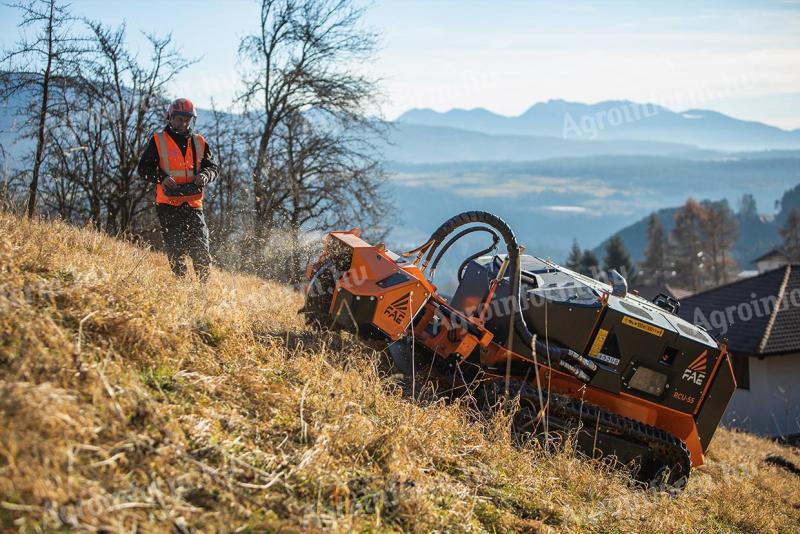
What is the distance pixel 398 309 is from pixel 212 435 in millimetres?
3055

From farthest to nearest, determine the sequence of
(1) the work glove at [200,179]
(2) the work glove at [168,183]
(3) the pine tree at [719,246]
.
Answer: (3) the pine tree at [719,246], (1) the work glove at [200,179], (2) the work glove at [168,183]

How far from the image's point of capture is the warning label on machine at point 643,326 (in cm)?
709

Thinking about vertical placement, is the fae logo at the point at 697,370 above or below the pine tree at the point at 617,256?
above

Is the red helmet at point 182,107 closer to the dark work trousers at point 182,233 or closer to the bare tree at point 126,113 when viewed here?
the dark work trousers at point 182,233

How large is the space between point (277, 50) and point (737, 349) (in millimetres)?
20498

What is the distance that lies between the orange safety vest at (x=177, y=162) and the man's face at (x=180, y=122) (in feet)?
0.41

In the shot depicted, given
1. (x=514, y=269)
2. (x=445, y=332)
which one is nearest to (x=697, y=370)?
(x=514, y=269)

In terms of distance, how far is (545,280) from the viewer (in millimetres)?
7465

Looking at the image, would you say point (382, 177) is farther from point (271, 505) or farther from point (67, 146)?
point (271, 505)

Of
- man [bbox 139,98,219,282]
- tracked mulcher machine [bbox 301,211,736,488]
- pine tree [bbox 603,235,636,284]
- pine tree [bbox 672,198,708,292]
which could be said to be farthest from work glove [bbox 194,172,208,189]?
pine tree [bbox 672,198,708,292]

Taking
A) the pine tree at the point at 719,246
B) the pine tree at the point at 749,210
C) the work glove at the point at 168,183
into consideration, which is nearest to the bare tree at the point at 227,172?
the work glove at the point at 168,183

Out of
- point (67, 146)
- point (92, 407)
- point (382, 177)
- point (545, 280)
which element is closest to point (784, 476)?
point (545, 280)

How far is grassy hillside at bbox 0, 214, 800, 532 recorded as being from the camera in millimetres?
3041

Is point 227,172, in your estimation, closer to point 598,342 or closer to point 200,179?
point 200,179
